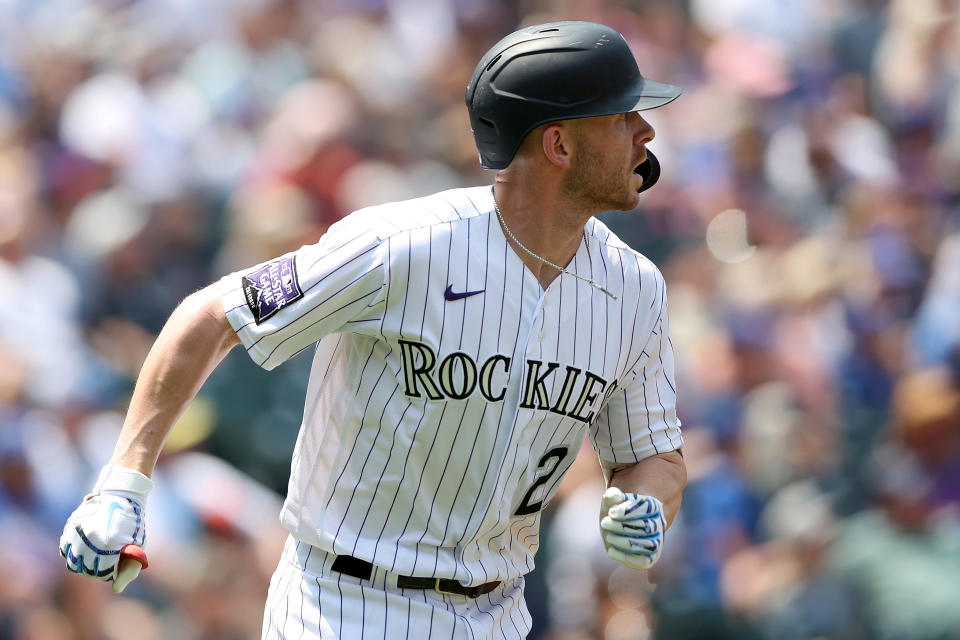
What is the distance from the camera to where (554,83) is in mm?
2346

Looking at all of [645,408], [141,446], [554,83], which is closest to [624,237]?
[645,408]

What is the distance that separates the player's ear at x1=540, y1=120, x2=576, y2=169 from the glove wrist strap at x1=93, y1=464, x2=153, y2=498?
0.99 m

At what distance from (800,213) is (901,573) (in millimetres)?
1544

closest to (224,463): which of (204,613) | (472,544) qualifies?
(204,613)

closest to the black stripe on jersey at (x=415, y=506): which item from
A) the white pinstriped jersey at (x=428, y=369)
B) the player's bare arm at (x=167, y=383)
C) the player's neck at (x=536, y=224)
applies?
the white pinstriped jersey at (x=428, y=369)

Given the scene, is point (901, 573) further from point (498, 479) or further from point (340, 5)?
point (340, 5)

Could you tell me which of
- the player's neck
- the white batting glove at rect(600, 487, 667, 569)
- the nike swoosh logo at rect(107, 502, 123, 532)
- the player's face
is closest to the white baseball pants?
the white batting glove at rect(600, 487, 667, 569)

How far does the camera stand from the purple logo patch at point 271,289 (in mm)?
2307

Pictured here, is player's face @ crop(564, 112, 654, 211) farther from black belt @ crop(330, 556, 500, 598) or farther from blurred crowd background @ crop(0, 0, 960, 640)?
blurred crowd background @ crop(0, 0, 960, 640)

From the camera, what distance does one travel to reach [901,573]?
363 centimetres

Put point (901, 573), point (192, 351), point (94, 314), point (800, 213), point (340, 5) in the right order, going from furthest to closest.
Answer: point (340, 5)
point (94, 314)
point (800, 213)
point (901, 573)
point (192, 351)

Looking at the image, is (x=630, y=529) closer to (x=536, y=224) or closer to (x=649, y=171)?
(x=536, y=224)

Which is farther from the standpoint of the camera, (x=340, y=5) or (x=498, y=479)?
(x=340, y=5)

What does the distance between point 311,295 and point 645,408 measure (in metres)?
0.78
